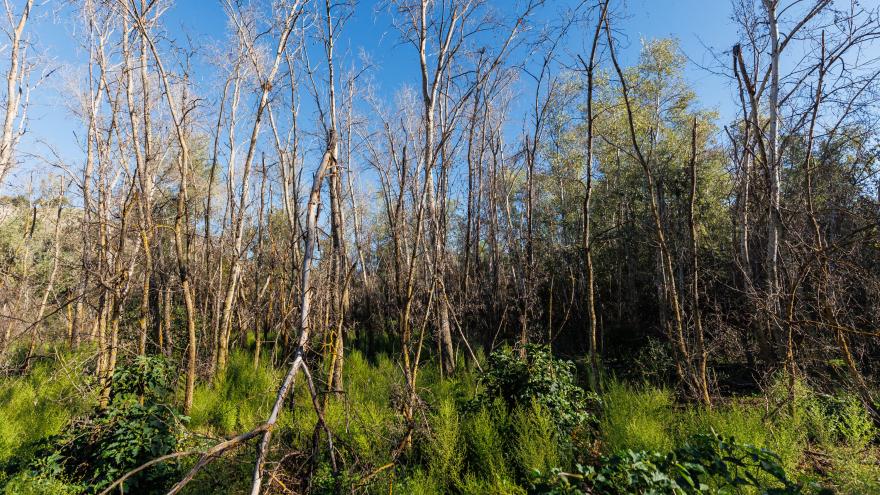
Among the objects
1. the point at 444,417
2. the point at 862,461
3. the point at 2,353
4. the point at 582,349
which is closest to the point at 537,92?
the point at 444,417

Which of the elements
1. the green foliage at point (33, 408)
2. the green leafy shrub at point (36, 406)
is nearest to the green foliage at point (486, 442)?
the green leafy shrub at point (36, 406)

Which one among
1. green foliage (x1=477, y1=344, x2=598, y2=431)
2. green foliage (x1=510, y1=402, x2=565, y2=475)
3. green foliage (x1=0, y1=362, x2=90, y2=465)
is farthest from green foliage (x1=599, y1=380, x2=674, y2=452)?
green foliage (x1=0, y1=362, x2=90, y2=465)

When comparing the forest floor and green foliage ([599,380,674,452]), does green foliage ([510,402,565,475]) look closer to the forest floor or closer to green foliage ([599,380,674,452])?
the forest floor

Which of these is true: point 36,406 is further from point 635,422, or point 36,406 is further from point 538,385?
point 635,422

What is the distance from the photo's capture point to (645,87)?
13805 millimetres

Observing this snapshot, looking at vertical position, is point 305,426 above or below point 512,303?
below

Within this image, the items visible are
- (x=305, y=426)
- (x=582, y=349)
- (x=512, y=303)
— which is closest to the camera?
(x=305, y=426)

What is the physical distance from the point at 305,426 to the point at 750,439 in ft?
13.3

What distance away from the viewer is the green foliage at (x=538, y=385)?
3930 millimetres

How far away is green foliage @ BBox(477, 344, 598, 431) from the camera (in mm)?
3930

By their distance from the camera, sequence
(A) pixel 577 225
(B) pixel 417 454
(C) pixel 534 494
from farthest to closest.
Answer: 1. (A) pixel 577 225
2. (B) pixel 417 454
3. (C) pixel 534 494

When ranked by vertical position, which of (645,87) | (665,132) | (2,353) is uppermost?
(645,87)

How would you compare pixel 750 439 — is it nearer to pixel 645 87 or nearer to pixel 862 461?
pixel 862 461

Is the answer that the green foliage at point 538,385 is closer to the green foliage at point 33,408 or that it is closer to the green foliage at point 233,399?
the green foliage at point 233,399
